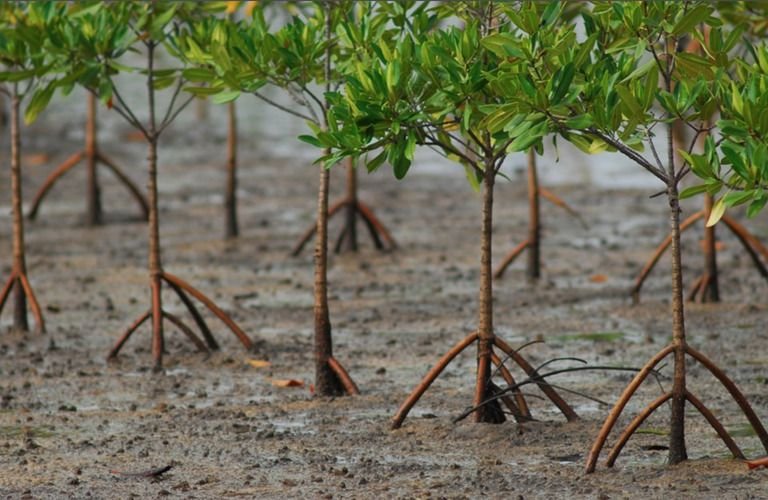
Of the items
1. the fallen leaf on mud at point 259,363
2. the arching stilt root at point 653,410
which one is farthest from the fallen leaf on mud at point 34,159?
the arching stilt root at point 653,410

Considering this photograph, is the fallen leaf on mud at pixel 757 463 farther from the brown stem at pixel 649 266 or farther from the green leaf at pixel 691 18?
the brown stem at pixel 649 266

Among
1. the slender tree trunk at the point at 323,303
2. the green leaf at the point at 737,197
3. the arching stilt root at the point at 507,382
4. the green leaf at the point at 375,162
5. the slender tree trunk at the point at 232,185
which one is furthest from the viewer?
the slender tree trunk at the point at 232,185

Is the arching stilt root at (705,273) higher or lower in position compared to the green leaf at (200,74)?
lower

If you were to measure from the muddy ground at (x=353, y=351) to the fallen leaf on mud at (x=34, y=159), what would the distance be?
0.91 metres

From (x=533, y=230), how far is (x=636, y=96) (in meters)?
5.58

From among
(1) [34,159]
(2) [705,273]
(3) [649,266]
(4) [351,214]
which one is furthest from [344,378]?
(1) [34,159]

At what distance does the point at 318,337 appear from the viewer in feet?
26.9

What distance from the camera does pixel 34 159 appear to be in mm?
18500

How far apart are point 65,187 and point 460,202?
164 inches

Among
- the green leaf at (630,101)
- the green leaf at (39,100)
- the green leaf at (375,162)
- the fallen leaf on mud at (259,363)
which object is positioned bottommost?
the fallen leaf on mud at (259,363)

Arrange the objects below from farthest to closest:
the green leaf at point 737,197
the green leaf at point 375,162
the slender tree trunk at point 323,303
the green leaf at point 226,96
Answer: the slender tree trunk at point 323,303, the green leaf at point 226,96, the green leaf at point 375,162, the green leaf at point 737,197

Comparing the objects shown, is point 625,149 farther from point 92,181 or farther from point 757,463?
point 92,181

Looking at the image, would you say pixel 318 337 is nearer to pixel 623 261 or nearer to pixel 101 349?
pixel 101 349

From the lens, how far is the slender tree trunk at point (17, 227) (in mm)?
9945
